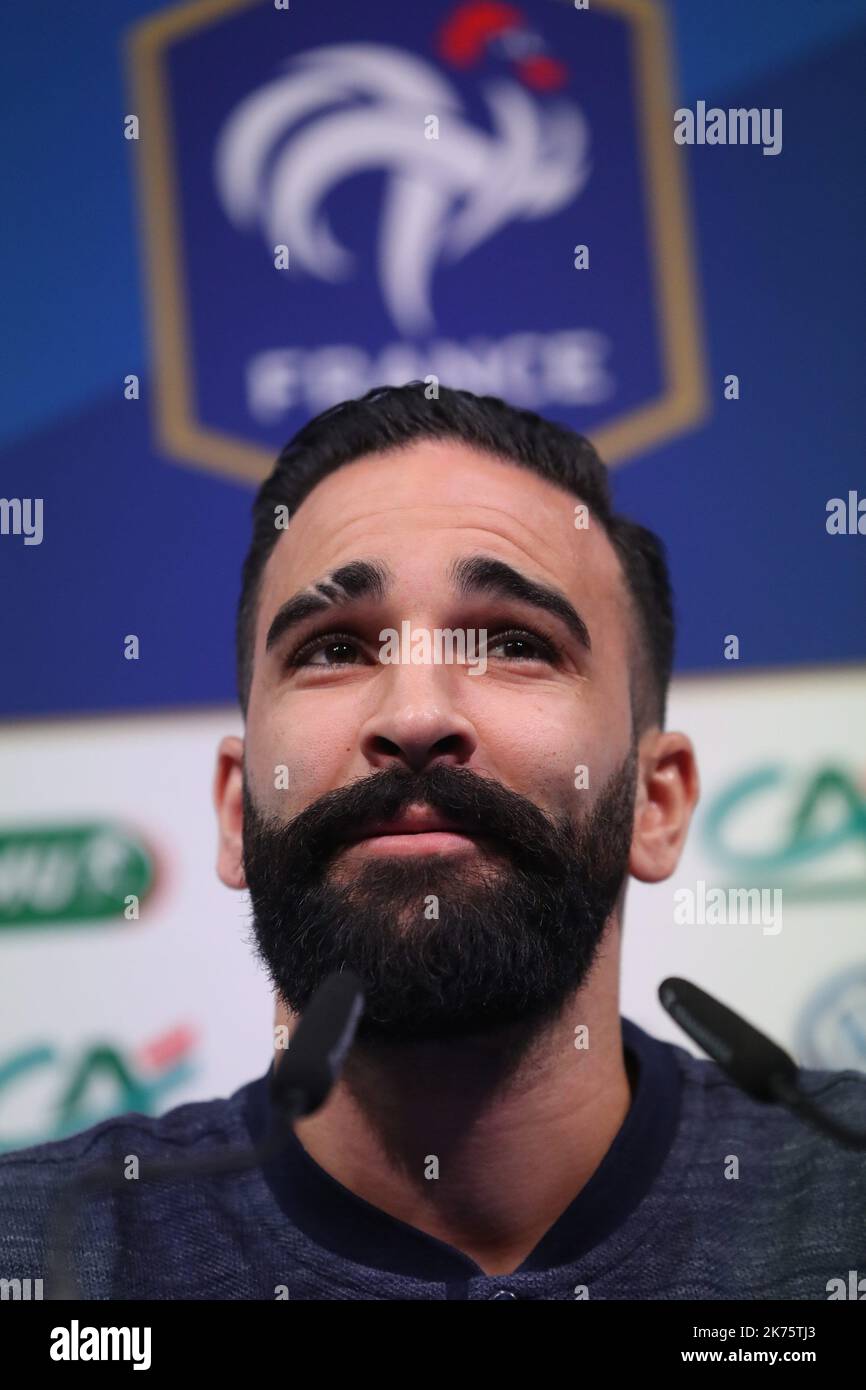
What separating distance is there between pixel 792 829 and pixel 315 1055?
91 cm

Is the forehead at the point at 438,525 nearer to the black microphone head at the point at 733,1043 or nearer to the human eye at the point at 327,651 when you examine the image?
the human eye at the point at 327,651

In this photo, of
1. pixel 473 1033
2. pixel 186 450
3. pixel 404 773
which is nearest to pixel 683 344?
pixel 186 450

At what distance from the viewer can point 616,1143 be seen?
1.42m

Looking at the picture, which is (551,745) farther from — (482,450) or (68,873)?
(68,873)

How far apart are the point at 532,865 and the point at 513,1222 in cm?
38

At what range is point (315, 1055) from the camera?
37.7 inches

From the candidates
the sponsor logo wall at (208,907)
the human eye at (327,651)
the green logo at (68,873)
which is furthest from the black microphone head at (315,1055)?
the green logo at (68,873)

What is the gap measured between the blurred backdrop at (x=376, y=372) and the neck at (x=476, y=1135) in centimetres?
30

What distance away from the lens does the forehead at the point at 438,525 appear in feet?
4.69

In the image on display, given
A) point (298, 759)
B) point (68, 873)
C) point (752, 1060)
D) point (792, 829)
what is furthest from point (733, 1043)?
point (68, 873)

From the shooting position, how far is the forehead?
143 centimetres

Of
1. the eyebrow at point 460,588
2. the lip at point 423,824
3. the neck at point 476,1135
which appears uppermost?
the eyebrow at point 460,588

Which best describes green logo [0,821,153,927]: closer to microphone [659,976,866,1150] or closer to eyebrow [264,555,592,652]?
eyebrow [264,555,592,652]

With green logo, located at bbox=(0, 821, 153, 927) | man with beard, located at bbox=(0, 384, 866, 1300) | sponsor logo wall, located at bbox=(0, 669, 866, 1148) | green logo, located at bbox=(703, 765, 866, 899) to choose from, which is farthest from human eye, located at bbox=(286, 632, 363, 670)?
green logo, located at bbox=(703, 765, 866, 899)
